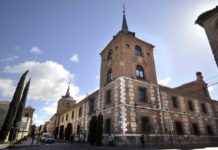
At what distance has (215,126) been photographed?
23.3 meters

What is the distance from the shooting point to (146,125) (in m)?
15.8

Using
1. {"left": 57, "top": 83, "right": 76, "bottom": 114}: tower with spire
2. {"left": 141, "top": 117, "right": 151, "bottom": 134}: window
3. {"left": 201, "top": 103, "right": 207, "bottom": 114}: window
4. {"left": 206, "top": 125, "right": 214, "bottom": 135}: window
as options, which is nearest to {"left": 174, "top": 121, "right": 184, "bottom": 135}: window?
{"left": 141, "top": 117, "right": 151, "bottom": 134}: window

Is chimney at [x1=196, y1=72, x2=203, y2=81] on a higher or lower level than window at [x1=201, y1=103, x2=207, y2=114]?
higher

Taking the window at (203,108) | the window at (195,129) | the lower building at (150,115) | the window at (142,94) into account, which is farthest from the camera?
the window at (203,108)

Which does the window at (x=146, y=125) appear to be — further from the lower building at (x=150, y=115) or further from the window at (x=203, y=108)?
the window at (x=203, y=108)

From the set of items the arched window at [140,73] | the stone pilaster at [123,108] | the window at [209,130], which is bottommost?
the window at [209,130]

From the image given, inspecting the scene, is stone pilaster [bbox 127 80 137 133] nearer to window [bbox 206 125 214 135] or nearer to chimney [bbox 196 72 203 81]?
window [bbox 206 125 214 135]

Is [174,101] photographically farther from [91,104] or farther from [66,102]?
[66,102]

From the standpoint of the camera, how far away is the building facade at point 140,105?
15.3m

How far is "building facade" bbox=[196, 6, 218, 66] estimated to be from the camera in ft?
31.4

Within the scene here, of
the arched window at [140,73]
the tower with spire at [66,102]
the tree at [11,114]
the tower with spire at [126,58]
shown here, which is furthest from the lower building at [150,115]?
the tower with spire at [66,102]

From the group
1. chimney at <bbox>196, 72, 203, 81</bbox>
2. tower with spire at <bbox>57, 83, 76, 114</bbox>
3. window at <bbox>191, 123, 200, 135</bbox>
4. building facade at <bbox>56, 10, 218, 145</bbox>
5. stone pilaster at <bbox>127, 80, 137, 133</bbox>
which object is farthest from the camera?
tower with spire at <bbox>57, 83, 76, 114</bbox>

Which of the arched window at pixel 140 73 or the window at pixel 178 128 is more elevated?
the arched window at pixel 140 73

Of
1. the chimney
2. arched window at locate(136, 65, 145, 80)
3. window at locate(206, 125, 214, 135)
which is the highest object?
the chimney
